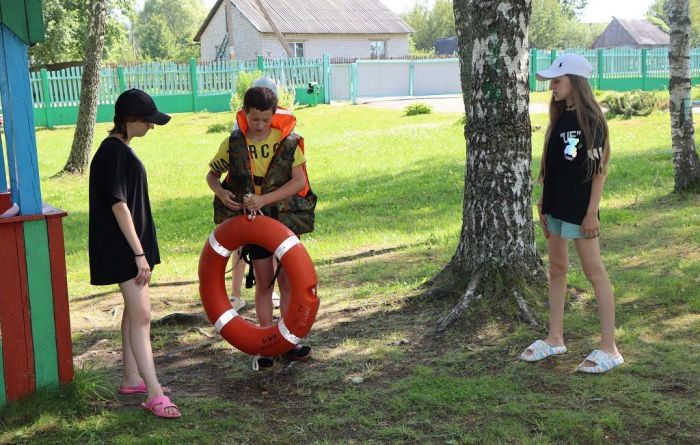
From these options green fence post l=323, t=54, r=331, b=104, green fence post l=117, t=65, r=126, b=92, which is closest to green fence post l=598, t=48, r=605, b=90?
green fence post l=323, t=54, r=331, b=104

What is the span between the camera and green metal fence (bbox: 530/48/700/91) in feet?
103

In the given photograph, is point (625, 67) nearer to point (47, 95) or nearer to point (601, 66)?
point (601, 66)

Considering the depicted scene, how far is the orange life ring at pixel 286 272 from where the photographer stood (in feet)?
13.8

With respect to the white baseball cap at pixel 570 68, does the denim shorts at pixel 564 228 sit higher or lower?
lower

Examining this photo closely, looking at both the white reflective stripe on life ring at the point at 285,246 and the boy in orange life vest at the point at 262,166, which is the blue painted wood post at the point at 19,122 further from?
the white reflective stripe on life ring at the point at 285,246

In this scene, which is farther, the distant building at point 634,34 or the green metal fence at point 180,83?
the distant building at point 634,34

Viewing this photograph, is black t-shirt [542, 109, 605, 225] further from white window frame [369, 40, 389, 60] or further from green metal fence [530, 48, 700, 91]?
white window frame [369, 40, 389, 60]

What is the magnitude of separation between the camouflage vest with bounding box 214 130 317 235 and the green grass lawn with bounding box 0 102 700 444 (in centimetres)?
85

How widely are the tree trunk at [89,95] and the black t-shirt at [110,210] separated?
35.8 ft

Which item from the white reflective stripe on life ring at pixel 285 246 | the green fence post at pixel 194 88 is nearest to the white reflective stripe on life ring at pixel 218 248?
the white reflective stripe on life ring at pixel 285 246

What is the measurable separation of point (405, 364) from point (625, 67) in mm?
30550

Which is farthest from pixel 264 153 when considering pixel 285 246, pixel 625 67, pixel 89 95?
pixel 625 67

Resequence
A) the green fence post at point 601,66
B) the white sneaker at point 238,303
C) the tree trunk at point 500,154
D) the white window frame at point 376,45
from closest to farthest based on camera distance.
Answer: the tree trunk at point 500,154
the white sneaker at point 238,303
the green fence post at point 601,66
the white window frame at point 376,45

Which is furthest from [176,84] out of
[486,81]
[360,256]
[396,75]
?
[486,81]
